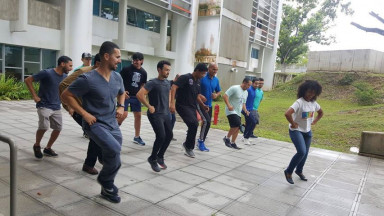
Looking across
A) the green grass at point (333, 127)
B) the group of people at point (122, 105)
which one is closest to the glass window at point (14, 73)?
the green grass at point (333, 127)

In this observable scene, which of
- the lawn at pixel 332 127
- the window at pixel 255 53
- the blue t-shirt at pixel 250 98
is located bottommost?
the lawn at pixel 332 127

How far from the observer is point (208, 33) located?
21656 mm

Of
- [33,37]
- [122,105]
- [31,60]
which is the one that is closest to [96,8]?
[33,37]

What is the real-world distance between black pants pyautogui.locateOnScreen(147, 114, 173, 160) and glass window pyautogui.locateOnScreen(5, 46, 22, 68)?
11813mm

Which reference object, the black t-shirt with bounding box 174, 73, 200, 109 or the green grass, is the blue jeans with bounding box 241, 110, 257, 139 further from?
the black t-shirt with bounding box 174, 73, 200, 109

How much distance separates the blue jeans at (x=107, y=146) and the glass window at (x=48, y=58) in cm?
1308

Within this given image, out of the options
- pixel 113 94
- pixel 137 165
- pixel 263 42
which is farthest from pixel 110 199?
pixel 263 42

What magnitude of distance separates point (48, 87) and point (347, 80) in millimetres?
23018

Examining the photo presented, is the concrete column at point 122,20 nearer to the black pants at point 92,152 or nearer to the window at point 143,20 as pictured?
the window at point 143,20

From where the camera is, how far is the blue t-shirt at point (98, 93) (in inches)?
117

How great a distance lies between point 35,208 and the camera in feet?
9.45

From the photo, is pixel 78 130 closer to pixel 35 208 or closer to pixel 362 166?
pixel 35 208

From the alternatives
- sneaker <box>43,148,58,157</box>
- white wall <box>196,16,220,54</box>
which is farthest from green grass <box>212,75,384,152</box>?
white wall <box>196,16,220,54</box>

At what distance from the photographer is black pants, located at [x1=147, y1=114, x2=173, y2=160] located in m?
4.29
